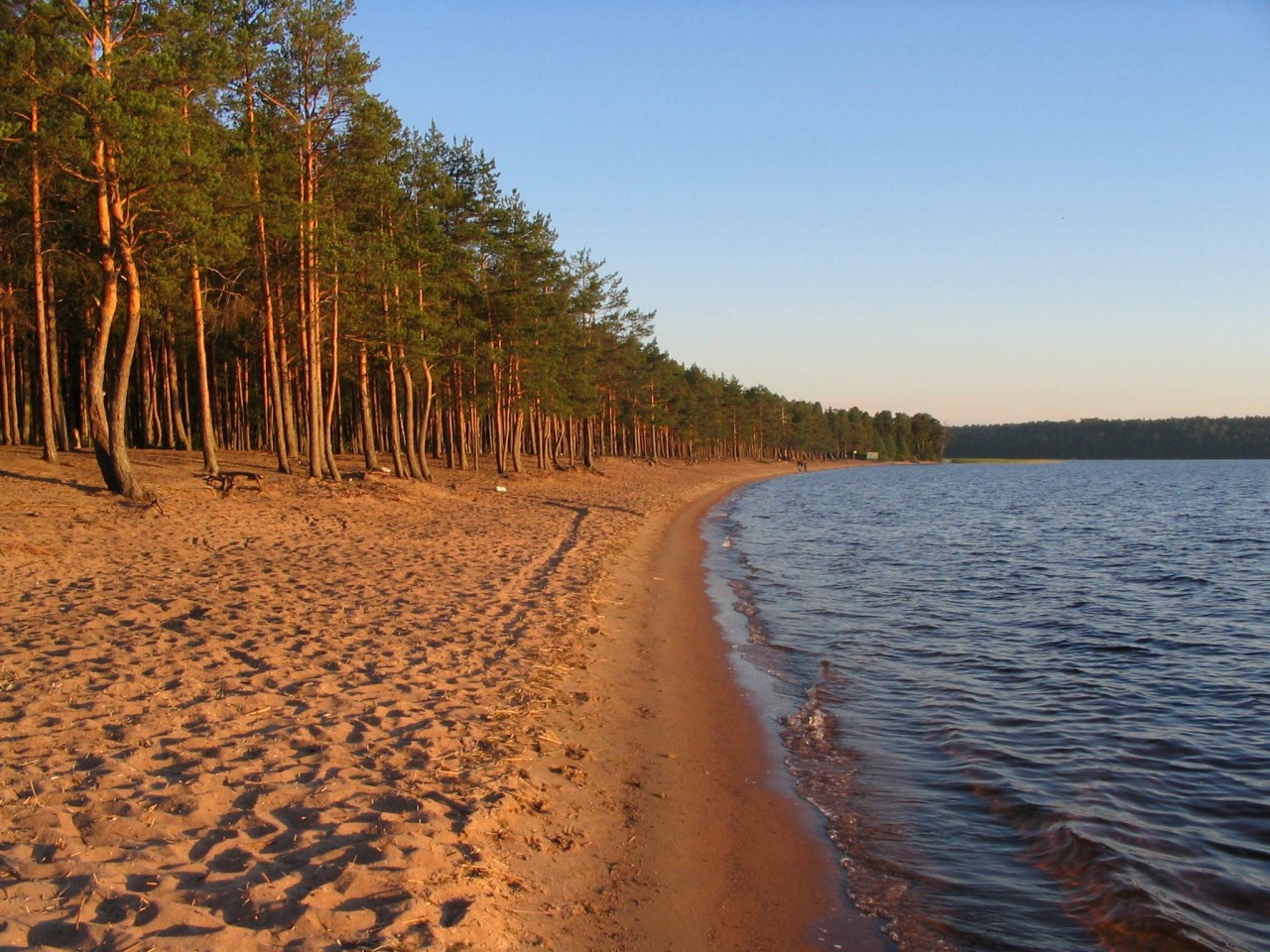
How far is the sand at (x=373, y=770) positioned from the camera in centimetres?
498

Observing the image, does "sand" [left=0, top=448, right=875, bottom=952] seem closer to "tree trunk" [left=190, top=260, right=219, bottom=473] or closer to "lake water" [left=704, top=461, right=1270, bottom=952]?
"lake water" [left=704, top=461, right=1270, bottom=952]

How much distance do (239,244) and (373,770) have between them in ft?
53.3

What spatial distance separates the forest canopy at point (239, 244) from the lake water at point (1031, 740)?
14.2m

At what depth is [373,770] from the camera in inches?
274

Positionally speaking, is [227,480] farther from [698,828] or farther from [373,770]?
[698,828]

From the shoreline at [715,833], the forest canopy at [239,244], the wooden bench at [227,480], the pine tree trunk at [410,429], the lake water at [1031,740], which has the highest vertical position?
the forest canopy at [239,244]

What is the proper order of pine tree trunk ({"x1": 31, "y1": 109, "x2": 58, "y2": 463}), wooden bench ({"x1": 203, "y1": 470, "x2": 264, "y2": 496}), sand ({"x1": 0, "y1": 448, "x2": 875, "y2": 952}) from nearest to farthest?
sand ({"x1": 0, "y1": 448, "x2": 875, "y2": 952}), pine tree trunk ({"x1": 31, "y1": 109, "x2": 58, "y2": 463}), wooden bench ({"x1": 203, "y1": 470, "x2": 264, "y2": 496})

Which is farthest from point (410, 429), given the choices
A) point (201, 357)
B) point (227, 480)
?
point (227, 480)

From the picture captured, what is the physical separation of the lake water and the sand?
76cm

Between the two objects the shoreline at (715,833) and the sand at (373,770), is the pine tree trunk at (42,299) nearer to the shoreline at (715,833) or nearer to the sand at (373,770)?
the sand at (373,770)

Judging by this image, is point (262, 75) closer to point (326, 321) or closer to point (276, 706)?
point (326, 321)

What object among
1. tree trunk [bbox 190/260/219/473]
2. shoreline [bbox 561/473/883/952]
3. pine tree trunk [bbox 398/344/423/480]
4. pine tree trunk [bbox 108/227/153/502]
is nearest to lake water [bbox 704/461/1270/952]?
shoreline [bbox 561/473/883/952]

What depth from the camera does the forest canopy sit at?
1800 cm

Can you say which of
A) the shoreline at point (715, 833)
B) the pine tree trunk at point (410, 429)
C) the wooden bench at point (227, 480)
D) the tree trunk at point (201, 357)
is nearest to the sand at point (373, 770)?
the shoreline at point (715, 833)
